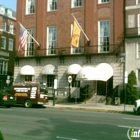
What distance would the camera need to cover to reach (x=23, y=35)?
101 feet

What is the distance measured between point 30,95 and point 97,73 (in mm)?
7008

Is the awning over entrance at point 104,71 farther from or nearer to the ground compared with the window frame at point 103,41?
nearer to the ground

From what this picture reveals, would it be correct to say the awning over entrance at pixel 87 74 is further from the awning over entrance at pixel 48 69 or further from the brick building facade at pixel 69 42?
the awning over entrance at pixel 48 69

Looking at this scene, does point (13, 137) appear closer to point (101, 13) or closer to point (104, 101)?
point (104, 101)

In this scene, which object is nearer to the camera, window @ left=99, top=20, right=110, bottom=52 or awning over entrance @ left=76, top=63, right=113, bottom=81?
awning over entrance @ left=76, top=63, right=113, bottom=81

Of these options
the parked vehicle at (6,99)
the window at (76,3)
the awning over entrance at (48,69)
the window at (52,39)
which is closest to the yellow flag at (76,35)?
the window at (76,3)

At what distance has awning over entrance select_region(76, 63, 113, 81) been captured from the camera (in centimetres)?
2664

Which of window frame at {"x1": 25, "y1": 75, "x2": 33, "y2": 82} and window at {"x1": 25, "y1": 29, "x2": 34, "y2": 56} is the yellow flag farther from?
window frame at {"x1": 25, "y1": 75, "x2": 33, "y2": 82}

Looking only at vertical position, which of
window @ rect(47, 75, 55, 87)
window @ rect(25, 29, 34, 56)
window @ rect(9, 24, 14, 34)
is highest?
window @ rect(9, 24, 14, 34)

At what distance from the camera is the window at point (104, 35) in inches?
1187

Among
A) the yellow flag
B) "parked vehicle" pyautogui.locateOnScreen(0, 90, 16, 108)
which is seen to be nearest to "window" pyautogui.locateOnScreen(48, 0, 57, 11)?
the yellow flag

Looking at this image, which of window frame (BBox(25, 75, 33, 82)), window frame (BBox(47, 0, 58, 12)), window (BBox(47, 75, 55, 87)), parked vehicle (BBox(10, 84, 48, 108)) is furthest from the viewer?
window frame (BBox(25, 75, 33, 82))

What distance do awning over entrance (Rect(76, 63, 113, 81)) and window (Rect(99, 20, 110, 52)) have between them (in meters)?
2.41

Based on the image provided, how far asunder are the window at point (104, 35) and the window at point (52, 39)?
6.11 m
